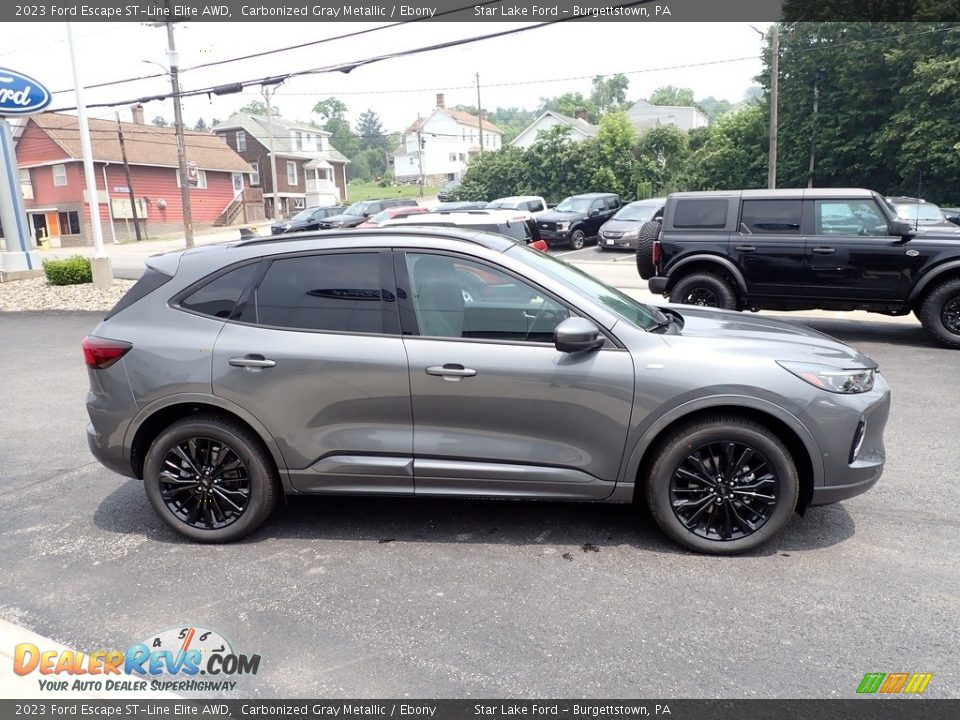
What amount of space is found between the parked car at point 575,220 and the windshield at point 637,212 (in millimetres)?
1780

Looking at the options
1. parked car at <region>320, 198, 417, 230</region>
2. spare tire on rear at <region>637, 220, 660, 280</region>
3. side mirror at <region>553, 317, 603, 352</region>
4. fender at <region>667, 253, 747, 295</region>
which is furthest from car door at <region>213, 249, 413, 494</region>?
parked car at <region>320, 198, 417, 230</region>

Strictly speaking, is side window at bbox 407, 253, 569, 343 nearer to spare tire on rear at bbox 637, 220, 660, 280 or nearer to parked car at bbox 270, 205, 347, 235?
spare tire on rear at bbox 637, 220, 660, 280

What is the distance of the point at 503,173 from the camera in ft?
151

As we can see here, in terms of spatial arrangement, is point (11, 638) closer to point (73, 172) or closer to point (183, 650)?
point (183, 650)

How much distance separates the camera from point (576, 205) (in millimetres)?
26250

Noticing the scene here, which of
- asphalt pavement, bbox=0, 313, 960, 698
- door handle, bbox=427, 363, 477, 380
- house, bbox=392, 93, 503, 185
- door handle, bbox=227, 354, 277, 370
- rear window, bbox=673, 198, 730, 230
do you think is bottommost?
asphalt pavement, bbox=0, 313, 960, 698

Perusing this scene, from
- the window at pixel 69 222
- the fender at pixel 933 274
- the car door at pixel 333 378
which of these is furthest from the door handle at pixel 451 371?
the window at pixel 69 222

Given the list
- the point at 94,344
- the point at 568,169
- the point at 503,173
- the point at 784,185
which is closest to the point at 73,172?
the point at 503,173

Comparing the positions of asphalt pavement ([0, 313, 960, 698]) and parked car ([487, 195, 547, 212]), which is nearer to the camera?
asphalt pavement ([0, 313, 960, 698])

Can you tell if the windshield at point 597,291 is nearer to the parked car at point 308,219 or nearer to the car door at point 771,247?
the car door at point 771,247

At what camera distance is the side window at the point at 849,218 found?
30.8ft

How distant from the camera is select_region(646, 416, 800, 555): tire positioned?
151 inches

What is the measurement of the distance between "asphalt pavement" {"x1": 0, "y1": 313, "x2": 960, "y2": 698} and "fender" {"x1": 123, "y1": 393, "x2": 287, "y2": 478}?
57 centimetres

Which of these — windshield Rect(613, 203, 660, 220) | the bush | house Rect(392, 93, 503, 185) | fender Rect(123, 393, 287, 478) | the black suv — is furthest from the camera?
house Rect(392, 93, 503, 185)
